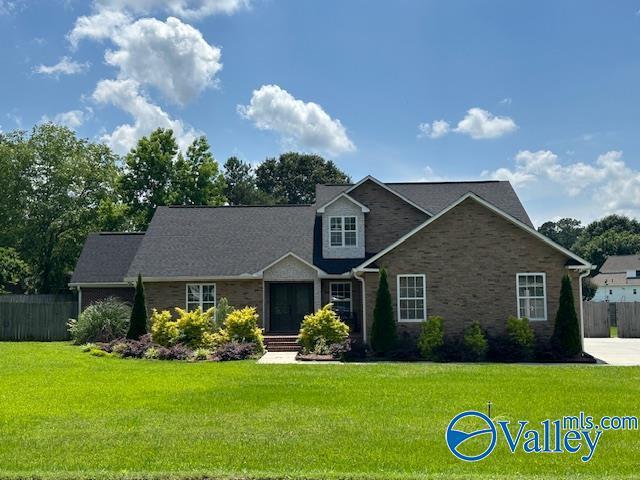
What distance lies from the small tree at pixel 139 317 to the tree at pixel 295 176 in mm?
47484

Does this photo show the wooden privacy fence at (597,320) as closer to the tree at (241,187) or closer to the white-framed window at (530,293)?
the white-framed window at (530,293)

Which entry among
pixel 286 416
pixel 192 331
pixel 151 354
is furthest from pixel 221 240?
pixel 286 416

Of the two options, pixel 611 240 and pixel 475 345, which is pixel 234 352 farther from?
pixel 611 240

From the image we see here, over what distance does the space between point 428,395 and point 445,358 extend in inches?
287

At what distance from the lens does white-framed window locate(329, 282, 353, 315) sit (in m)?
24.7

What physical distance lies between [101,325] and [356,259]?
1084 cm

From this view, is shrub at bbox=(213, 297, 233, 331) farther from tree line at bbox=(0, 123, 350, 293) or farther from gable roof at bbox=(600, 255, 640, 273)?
gable roof at bbox=(600, 255, 640, 273)

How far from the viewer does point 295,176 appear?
236 feet

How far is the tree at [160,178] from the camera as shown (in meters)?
46.4

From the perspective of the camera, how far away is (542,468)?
7.12 meters

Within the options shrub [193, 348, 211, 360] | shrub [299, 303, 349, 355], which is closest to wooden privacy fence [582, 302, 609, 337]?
shrub [299, 303, 349, 355]

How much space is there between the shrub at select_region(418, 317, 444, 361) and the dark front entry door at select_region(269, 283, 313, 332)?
640 centimetres

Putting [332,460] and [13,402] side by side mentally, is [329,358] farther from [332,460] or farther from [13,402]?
[332,460]

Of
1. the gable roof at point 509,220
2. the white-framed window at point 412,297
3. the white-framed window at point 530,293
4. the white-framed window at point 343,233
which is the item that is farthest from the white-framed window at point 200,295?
the white-framed window at point 530,293
